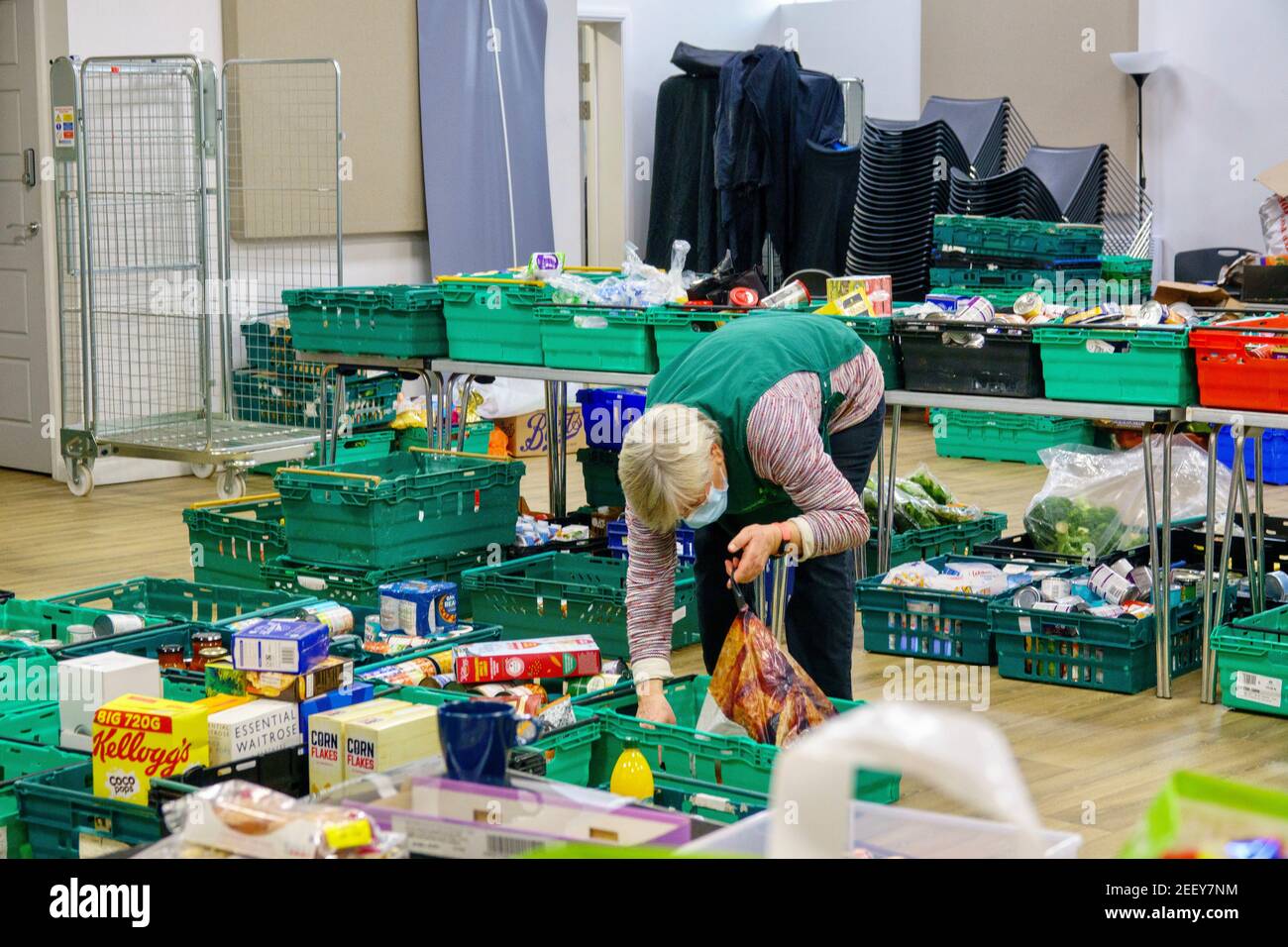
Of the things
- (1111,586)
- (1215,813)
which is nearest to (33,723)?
(1215,813)

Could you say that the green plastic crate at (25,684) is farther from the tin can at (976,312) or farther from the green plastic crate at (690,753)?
the tin can at (976,312)

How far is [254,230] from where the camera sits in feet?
27.0

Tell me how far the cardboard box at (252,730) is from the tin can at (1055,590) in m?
2.72

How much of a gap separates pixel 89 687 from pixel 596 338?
244 cm

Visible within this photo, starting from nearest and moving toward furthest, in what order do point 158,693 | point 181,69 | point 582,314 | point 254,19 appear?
point 158,693
point 582,314
point 181,69
point 254,19

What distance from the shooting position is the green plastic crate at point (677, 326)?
477cm

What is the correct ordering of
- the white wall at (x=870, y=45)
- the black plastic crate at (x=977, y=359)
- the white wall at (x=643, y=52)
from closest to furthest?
the black plastic crate at (x=977, y=359) → the white wall at (x=643, y=52) → the white wall at (x=870, y=45)

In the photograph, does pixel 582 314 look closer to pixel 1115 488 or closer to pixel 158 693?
pixel 1115 488

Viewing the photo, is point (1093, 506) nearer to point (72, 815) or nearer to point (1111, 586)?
point (1111, 586)

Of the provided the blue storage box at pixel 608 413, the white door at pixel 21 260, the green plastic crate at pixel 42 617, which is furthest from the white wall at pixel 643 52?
the green plastic crate at pixel 42 617
